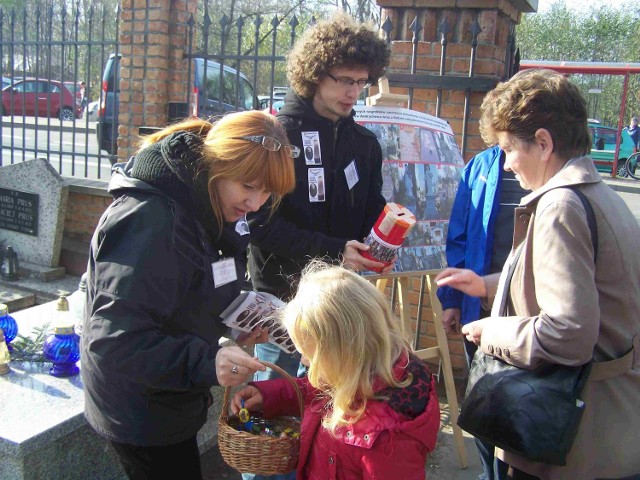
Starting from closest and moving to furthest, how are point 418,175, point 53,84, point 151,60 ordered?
point 418,175
point 151,60
point 53,84

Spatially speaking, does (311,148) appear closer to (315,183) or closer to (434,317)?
(315,183)

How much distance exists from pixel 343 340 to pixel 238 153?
57 centimetres

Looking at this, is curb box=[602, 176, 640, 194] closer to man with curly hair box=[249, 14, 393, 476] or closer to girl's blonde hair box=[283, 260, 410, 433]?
man with curly hair box=[249, 14, 393, 476]

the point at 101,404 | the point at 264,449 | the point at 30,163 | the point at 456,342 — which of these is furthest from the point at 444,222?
the point at 30,163

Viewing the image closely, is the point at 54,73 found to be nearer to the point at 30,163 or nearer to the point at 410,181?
the point at 30,163

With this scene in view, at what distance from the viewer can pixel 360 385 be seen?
1.61 metres

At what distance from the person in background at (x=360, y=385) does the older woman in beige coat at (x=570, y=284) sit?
0.98 feet

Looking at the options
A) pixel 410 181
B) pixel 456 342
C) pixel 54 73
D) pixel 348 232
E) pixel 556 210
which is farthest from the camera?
pixel 54 73

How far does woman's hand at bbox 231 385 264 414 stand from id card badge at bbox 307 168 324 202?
3.01ft

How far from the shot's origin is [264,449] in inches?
68.4

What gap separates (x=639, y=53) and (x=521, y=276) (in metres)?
29.7

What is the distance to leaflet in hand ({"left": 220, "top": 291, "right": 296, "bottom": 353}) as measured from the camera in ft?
6.11

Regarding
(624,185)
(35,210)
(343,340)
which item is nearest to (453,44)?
(343,340)

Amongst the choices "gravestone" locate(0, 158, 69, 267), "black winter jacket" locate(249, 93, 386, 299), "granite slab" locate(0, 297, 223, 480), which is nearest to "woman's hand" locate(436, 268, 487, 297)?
"black winter jacket" locate(249, 93, 386, 299)
